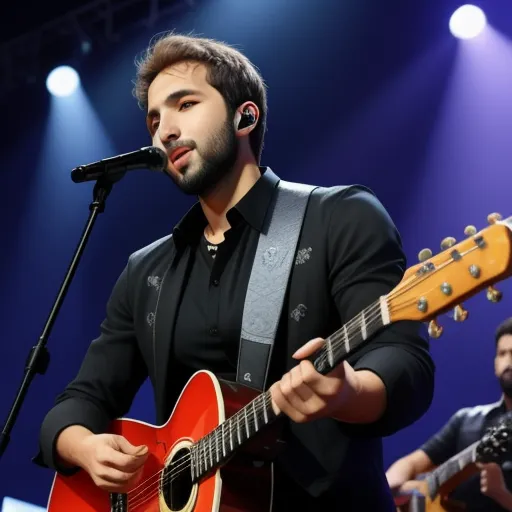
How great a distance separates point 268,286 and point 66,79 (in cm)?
408

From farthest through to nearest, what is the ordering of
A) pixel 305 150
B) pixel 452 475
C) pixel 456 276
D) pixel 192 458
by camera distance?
pixel 305 150 → pixel 452 475 → pixel 192 458 → pixel 456 276

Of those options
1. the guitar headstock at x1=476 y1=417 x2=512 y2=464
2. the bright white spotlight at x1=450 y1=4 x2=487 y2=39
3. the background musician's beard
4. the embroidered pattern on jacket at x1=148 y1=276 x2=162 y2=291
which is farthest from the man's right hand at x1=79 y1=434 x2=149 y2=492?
the bright white spotlight at x1=450 y1=4 x2=487 y2=39

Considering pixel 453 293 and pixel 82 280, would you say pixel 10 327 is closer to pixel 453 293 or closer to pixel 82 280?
pixel 82 280

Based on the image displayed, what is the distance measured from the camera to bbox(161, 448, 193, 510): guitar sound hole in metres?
2.02

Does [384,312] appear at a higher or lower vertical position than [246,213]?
lower

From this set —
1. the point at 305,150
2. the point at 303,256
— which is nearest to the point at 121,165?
the point at 303,256

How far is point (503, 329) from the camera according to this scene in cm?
434

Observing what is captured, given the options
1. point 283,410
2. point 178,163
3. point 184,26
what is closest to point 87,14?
point 184,26

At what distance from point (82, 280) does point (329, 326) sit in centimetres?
362

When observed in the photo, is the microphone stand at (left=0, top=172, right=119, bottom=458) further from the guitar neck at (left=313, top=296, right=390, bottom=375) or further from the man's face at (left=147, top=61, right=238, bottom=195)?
the guitar neck at (left=313, top=296, right=390, bottom=375)

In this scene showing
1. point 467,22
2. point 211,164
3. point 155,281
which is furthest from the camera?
point 467,22

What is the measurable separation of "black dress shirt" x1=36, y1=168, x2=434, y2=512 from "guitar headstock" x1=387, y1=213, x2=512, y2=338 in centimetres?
28

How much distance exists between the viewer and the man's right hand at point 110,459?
2.14m

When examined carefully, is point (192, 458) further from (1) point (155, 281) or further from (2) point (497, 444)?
(2) point (497, 444)
